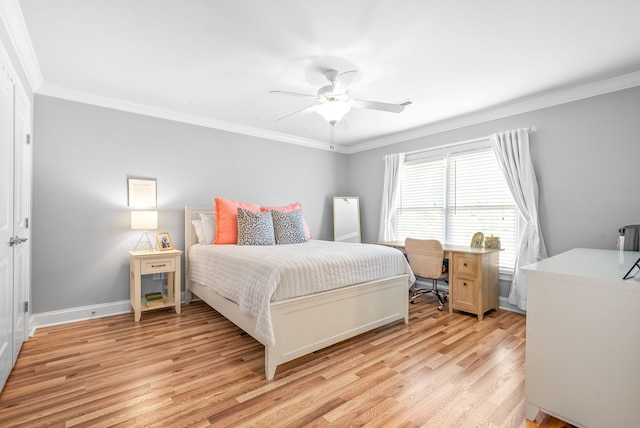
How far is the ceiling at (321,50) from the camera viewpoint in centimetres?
192

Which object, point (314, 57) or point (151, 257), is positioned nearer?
point (314, 57)

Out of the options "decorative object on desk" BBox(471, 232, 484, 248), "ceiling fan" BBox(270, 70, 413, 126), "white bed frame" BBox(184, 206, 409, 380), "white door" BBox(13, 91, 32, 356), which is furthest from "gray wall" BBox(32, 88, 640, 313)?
"ceiling fan" BBox(270, 70, 413, 126)

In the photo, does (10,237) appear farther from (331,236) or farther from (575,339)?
(331,236)

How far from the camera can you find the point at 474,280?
3.37 metres

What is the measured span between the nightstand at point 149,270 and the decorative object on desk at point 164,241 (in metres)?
0.16

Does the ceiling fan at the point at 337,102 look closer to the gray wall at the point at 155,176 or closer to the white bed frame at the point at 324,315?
the white bed frame at the point at 324,315

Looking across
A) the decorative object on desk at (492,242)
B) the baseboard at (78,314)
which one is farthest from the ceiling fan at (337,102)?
the baseboard at (78,314)

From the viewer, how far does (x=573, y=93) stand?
310cm

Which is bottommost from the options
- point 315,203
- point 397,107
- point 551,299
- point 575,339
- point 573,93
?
point 575,339

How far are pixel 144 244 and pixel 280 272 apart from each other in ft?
7.63

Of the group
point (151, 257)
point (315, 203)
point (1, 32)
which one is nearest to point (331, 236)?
point (315, 203)

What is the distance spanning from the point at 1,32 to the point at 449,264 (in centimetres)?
426

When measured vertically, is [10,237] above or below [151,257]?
above

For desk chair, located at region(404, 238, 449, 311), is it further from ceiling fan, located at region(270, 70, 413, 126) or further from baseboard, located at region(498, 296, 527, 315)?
ceiling fan, located at region(270, 70, 413, 126)
